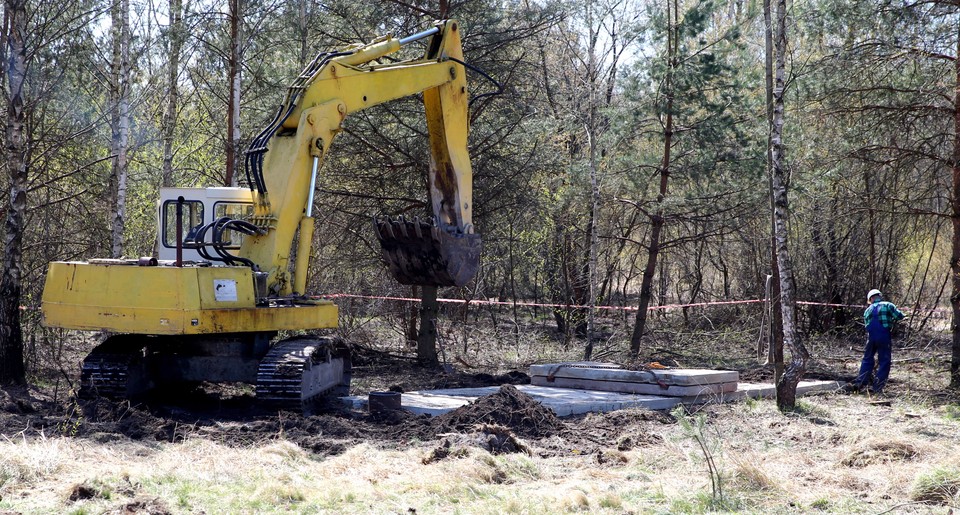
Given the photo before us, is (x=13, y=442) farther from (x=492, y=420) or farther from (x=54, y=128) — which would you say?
(x=54, y=128)

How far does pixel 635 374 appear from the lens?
11.9m

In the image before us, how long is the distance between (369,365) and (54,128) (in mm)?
5888

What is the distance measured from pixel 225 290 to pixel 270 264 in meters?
0.95

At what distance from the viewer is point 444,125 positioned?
1223 centimetres

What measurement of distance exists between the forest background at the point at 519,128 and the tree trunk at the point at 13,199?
0.02 m

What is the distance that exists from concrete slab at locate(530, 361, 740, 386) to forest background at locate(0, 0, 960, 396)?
280cm

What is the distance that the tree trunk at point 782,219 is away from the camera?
1019 centimetres

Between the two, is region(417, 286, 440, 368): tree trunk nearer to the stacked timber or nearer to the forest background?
the forest background

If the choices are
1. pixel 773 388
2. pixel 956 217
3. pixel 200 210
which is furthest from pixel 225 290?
pixel 956 217

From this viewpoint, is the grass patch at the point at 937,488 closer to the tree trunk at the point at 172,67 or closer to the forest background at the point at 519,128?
the forest background at the point at 519,128

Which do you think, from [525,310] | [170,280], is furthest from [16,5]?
[525,310]

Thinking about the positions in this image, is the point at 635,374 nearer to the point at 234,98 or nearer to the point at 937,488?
the point at 937,488

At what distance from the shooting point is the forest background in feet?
42.3

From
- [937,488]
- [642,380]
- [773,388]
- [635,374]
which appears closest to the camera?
[937,488]
